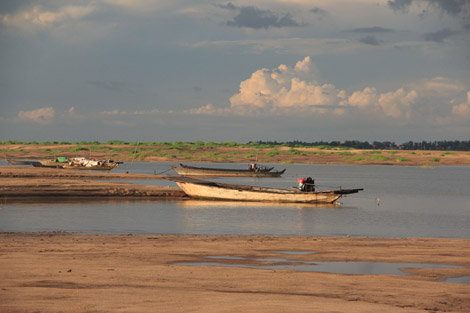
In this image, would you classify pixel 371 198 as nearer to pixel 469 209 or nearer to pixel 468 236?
pixel 469 209

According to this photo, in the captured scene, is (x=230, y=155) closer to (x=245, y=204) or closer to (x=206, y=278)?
(x=245, y=204)

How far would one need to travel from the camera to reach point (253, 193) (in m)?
45.5

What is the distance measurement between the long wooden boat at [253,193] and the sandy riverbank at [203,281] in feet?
A: 76.0

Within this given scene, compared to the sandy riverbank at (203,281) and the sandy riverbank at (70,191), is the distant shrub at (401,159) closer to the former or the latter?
the sandy riverbank at (70,191)

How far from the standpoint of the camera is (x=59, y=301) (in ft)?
37.3

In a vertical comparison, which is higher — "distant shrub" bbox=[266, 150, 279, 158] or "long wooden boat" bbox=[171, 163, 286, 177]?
"distant shrub" bbox=[266, 150, 279, 158]

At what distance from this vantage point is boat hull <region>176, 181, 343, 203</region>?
1781 inches

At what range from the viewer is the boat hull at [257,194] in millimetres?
45250

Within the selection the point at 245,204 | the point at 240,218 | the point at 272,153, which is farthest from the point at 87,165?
the point at 272,153

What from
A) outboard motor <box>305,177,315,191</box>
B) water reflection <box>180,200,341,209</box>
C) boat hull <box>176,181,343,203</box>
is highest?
outboard motor <box>305,177,315,191</box>

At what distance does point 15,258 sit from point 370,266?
10055 millimetres

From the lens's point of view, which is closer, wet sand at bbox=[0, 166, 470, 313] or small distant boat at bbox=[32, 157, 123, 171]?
wet sand at bbox=[0, 166, 470, 313]

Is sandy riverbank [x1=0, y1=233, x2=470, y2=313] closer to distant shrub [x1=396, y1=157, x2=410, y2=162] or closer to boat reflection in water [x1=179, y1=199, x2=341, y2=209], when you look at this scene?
boat reflection in water [x1=179, y1=199, x2=341, y2=209]

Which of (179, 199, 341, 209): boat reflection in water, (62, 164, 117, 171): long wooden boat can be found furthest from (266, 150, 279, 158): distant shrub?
(179, 199, 341, 209): boat reflection in water
